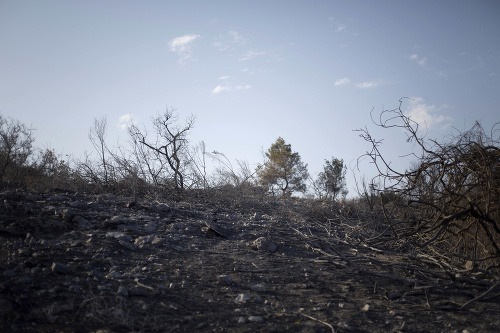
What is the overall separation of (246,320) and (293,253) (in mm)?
2086

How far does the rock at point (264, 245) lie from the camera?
5094 mm

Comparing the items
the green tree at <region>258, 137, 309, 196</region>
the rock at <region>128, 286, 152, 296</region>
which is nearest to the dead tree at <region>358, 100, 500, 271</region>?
the rock at <region>128, 286, 152, 296</region>

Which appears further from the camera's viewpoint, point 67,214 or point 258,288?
point 67,214

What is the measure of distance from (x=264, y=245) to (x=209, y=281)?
1.36m

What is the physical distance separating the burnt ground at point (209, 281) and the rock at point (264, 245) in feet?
0.05

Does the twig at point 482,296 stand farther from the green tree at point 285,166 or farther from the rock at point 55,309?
the green tree at point 285,166

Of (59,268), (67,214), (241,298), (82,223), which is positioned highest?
(67,214)

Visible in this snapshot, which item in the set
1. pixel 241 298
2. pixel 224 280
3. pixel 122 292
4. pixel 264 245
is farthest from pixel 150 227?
pixel 241 298

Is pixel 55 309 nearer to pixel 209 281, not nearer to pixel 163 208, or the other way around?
pixel 209 281

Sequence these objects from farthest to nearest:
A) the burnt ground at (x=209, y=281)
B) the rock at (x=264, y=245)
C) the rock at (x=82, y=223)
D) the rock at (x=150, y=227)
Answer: the rock at (x=150, y=227) < the rock at (x=82, y=223) < the rock at (x=264, y=245) < the burnt ground at (x=209, y=281)

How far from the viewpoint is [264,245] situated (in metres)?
5.13

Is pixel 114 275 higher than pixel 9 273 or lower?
lower

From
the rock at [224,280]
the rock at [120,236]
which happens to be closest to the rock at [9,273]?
the rock at [120,236]

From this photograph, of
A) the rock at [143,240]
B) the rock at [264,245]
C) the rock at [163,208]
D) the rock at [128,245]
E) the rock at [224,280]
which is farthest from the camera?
the rock at [163,208]
